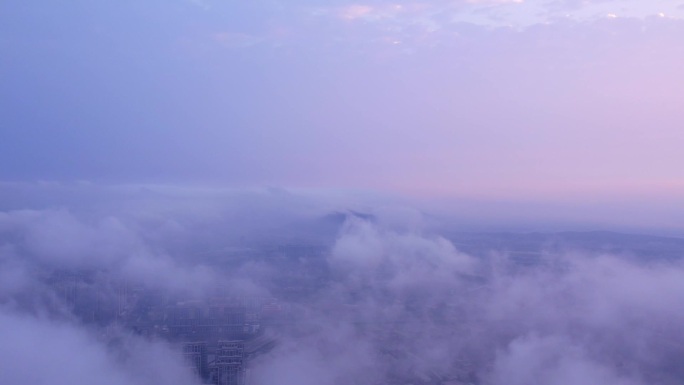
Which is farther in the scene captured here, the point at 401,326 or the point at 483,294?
the point at 483,294

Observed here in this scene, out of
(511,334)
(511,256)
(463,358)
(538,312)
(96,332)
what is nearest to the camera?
(96,332)

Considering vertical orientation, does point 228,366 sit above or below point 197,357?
below

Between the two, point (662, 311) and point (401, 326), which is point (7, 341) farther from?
point (662, 311)

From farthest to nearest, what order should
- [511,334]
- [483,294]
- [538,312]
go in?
[483,294]
[538,312]
[511,334]

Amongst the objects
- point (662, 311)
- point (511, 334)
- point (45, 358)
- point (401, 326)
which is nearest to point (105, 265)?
point (45, 358)

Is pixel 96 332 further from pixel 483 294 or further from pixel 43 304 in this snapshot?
pixel 483 294

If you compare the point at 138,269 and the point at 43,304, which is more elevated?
the point at 138,269

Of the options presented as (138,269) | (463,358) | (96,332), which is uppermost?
(138,269)

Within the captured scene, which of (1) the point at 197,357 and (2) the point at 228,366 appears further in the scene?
(1) the point at 197,357


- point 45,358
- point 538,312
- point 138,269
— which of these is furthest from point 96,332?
point 538,312
